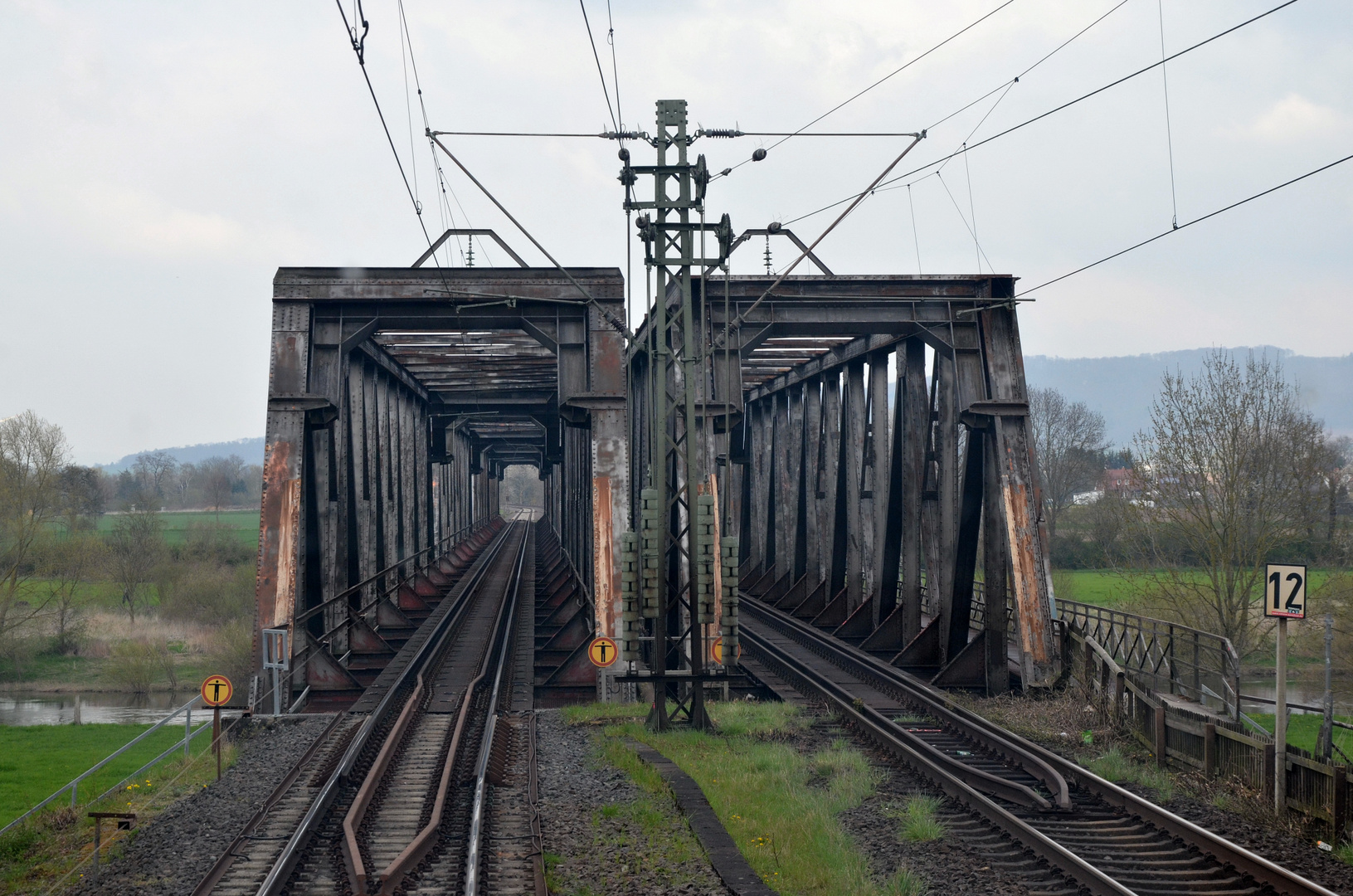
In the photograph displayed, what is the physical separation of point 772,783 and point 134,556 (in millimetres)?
48819

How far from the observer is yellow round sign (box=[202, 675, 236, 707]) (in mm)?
12484

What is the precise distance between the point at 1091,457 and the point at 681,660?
4983 cm

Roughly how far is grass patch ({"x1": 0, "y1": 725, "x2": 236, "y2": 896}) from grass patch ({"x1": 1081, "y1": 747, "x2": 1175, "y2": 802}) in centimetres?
955

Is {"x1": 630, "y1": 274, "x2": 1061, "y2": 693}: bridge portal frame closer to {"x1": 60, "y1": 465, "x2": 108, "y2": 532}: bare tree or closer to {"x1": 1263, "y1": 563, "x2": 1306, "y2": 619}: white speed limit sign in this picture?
{"x1": 1263, "y1": 563, "x2": 1306, "y2": 619}: white speed limit sign

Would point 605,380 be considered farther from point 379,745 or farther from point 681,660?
point 379,745

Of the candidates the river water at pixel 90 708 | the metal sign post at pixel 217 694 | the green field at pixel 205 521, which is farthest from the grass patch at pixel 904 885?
the green field at pixel 205 521

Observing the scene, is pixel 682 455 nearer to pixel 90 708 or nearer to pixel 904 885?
pixel 904 885

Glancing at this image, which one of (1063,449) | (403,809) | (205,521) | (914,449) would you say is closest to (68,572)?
(205,521)

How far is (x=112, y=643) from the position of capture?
46.8 meters

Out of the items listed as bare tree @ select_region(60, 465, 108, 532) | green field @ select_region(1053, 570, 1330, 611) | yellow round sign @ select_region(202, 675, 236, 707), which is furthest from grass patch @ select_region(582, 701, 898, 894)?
bare tree @ select_region(60, 465, 108, 532)

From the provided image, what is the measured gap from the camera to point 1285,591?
33.9 ft

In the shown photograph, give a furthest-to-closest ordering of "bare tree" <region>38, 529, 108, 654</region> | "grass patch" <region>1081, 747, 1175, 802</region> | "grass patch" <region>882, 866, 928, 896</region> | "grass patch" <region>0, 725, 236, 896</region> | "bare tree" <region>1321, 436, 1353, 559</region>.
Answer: "bare tree" <region>38, 529, 108, 654</region>
"bare tree" <region>1321, 436, 1353, 559</region>
"grass patch" <region>1081, 747, 1175, 802</region>
"grass patch" <region>0, 725, 236, 896</region>
"grass patch" <region>882, 866, 928, 896</region>

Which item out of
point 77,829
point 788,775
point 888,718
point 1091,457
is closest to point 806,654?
point 888,718

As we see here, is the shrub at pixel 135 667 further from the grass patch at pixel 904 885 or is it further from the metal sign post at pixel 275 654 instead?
the grass patch at pixel 904 885
